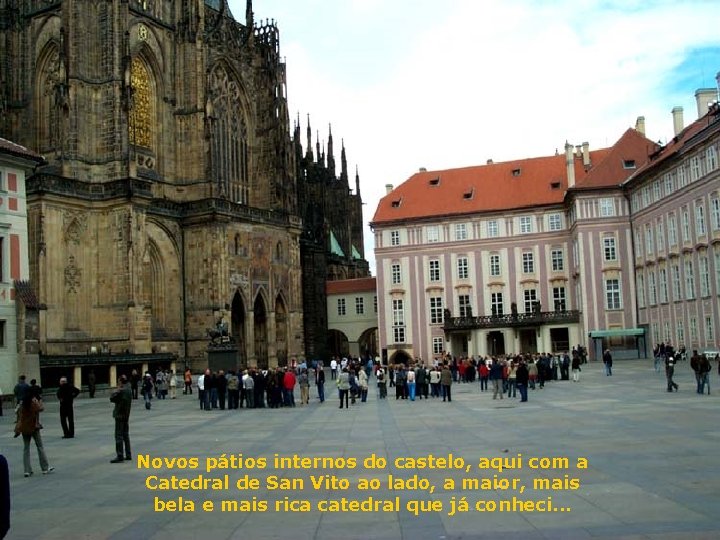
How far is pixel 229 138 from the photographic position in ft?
221

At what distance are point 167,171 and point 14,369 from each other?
27.7 metres

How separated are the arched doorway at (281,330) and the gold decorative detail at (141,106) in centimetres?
1662

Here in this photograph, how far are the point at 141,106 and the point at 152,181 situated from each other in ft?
18.0

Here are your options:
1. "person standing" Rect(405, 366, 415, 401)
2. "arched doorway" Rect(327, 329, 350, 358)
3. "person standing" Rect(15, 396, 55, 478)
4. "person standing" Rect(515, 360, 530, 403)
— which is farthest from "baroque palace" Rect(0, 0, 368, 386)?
"person standing" Rect(15, 396, 55, 478)

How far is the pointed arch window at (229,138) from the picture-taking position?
215 feet

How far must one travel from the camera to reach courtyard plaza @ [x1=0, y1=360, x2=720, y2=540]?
9.57 m

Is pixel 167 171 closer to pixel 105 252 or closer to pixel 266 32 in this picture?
pixel 105 252

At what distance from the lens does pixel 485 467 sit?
13648 millimetres

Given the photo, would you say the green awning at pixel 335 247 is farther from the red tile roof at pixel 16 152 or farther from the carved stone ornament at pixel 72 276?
the red tile roof at pixel 16 152

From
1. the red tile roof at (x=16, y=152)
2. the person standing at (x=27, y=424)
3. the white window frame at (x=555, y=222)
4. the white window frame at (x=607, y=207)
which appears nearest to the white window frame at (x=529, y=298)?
the white window frame at (x=555, y=222)

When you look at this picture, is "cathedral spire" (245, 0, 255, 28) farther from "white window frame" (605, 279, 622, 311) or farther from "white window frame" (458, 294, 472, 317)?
"white window frame" (605, 279, 622, 311)

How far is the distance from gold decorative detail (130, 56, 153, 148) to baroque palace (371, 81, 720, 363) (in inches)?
837

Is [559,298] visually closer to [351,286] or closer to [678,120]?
[678,120]

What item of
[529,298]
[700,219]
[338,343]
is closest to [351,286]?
[338,343]
